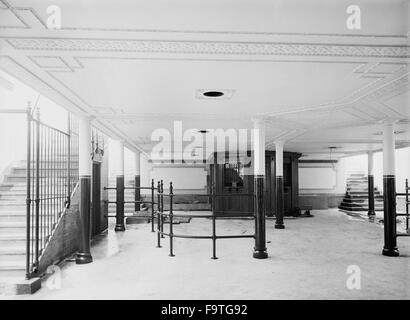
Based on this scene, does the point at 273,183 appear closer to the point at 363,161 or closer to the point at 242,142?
the point at 242,142

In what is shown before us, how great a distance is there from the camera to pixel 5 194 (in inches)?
227

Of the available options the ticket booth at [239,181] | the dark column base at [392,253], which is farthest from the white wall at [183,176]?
the dark column base at [392,253]

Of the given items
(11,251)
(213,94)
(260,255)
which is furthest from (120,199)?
(213,94)

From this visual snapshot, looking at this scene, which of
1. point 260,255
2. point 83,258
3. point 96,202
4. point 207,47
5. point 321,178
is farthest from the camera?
point 321,178

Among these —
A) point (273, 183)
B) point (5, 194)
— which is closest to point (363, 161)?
point (273, 183)

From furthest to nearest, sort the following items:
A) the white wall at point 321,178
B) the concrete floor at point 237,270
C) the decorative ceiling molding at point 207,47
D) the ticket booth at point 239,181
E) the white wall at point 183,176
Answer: the white wall at point 183,176
the white wall at point 321,178
the ticket booth at point 239,181
the concrete floor at point 237,270
the decorative ceiling molding at point 207,47

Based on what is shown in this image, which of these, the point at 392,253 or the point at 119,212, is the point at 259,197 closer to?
the point at 392,253

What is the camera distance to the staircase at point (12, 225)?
4.47m

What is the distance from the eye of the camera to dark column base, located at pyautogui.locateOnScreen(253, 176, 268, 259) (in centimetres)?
594

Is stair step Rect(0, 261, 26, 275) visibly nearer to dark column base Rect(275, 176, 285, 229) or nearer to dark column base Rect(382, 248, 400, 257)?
dark column base Rect(382, 248, 400, 257)

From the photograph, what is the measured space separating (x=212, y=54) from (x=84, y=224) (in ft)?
12.9

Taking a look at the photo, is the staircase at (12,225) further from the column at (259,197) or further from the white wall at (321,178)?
the white wall at (321,178)

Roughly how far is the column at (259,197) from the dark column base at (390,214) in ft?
7.11

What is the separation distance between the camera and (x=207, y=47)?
3070 mm
